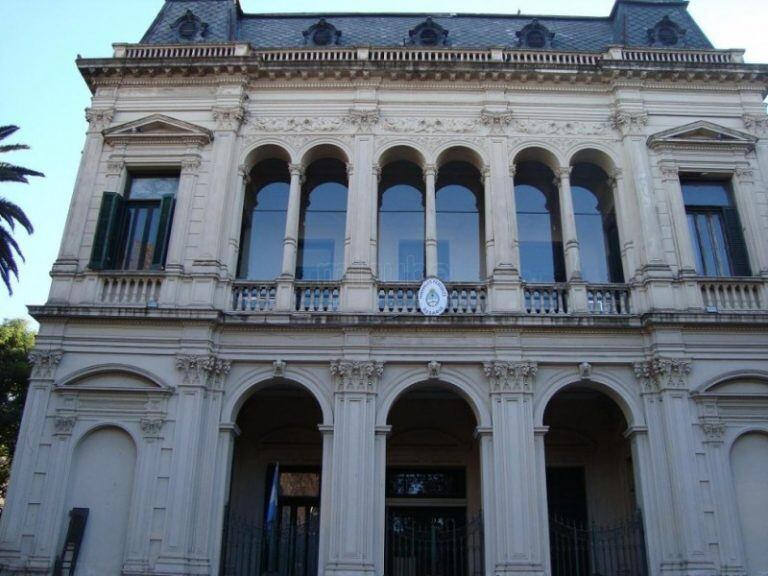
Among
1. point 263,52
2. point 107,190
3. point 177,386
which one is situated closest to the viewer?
point 177,386

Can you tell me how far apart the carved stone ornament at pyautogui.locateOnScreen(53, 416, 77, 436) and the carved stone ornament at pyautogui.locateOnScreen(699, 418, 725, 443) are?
14779 mm

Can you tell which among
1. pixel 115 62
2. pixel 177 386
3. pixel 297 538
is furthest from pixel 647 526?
pixel 115 62

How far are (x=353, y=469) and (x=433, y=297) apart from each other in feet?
15.2

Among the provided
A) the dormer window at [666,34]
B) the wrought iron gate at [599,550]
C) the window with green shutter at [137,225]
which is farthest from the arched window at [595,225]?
the window with green shutter at [137,225]

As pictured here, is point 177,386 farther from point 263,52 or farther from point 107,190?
point 263,52

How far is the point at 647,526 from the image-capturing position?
1593 cm

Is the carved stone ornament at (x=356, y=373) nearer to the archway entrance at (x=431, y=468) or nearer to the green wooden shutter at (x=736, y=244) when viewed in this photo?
the archway entrance at (x=431, y=468)

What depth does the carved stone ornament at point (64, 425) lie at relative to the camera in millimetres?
16641

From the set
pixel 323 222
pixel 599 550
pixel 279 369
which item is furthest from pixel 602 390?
pixel 323 222

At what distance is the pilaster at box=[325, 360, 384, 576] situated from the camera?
15.5m

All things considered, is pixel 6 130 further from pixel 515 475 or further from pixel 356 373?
pixel 515 475

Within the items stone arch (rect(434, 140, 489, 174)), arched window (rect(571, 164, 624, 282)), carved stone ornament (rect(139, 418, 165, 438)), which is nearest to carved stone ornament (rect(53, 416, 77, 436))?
carved stone ornament (rect(139, 418, 165, 438))

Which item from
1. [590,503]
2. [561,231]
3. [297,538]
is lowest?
[297,538]

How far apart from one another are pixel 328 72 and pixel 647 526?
14.3 meters
